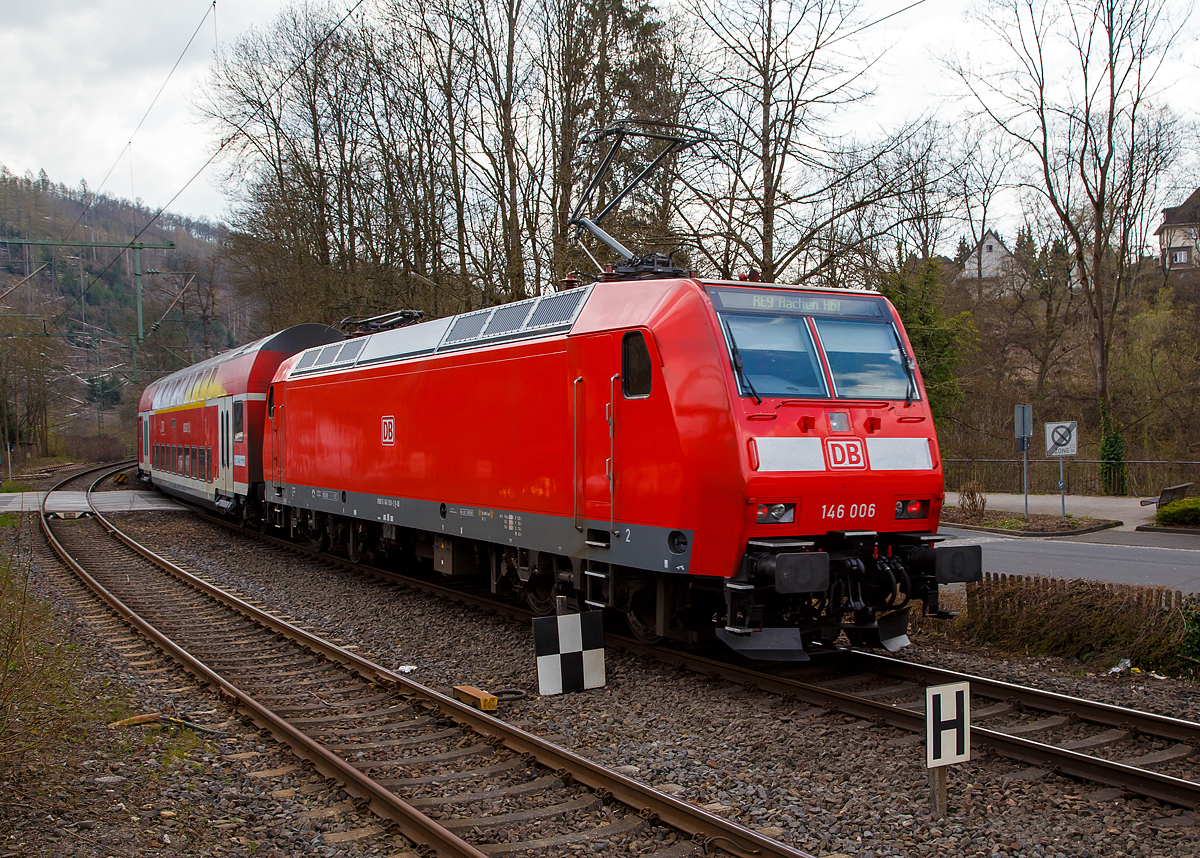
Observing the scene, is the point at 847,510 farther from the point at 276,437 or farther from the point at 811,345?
the point at 276,437

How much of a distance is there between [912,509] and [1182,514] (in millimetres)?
13840

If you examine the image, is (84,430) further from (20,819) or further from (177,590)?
(20,819)

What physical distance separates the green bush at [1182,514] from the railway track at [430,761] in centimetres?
1673

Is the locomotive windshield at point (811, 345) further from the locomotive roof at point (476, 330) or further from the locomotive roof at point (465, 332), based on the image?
the locomotive roof at point (465, 332)

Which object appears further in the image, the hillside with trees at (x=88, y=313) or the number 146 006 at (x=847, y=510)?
the hillside with trees at (x=88, y=313)

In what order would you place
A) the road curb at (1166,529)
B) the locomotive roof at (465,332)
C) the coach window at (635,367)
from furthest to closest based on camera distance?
the road curb at (1166,529)
the locomotive roof at (465,332)
the coach window at (635,367)

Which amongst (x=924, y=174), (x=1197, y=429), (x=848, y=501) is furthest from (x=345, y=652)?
(x=1197, y=429)

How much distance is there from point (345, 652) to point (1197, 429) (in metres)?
29.6

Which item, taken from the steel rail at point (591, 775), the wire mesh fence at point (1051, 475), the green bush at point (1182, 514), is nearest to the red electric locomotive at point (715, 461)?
the steel rail at point (591, 775)

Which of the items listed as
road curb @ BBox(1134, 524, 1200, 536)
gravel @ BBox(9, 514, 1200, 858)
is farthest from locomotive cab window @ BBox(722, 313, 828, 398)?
road curb @ BBox(1134, 524, 1200, 536)

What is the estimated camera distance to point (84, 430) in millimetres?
73688

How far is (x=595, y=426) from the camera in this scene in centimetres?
849

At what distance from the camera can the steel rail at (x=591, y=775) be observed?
4.64m

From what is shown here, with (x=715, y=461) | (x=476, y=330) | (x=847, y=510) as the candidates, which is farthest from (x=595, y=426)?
(x=476, y=330)
